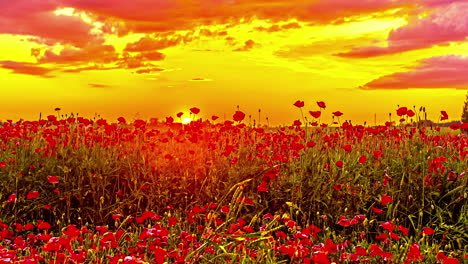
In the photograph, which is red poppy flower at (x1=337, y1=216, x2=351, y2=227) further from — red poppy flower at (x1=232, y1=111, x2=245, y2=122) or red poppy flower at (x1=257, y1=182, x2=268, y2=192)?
red poppy flower at (x1=232, y1=111, x2=245, y2=122)

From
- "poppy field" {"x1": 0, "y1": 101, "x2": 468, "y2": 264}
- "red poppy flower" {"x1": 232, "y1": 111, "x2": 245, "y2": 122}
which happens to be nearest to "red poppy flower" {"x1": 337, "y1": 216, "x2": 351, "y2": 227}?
"poppy field" {"x1": 0, "y1": 101, "x2": 468, "y2": 264}

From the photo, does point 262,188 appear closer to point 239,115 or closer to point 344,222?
point 344,222

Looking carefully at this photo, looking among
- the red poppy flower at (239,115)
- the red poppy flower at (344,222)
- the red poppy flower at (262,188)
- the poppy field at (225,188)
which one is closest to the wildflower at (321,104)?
the poppy field at (225,188)

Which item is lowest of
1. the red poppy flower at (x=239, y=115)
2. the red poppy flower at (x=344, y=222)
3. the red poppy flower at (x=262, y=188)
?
the red poppy flower at (x=344, y=222)

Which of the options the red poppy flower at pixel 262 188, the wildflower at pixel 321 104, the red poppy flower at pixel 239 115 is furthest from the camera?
the wildflower at pixel 321 104

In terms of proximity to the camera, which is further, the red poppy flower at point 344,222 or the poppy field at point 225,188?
the poppy field at point 225,188

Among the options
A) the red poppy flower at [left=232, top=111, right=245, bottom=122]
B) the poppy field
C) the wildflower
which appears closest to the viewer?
the poppy field

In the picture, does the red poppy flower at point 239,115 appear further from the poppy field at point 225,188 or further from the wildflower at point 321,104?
the wildflower at point 321,104

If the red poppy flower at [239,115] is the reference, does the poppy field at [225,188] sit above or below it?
below

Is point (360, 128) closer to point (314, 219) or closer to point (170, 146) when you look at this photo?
point (314, 219)

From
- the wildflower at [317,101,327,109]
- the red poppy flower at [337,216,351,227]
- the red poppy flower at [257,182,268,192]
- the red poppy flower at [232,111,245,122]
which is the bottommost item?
the red poppy flower at [337,216,351,227]

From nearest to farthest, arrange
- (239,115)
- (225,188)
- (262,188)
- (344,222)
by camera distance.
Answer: (344,222) → (262,188) → (225,188) → (239,115)

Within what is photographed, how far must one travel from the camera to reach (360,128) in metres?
7.42

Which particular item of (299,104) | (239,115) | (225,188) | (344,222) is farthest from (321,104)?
(344,222)
